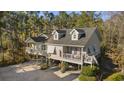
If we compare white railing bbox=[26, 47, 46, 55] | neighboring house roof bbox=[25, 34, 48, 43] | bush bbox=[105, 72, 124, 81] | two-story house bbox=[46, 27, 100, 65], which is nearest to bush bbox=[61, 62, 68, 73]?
two-story house bbox=[46, 27, 100, 65]

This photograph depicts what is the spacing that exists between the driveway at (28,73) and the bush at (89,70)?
0.19m

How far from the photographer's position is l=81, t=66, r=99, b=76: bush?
485 cm

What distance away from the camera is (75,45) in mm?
4941

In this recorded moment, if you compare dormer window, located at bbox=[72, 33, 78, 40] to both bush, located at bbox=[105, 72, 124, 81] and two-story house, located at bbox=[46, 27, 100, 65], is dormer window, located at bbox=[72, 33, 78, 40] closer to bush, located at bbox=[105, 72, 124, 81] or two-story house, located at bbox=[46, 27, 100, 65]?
A: two-story house, located at bbox=[46, 27, 100, 65]

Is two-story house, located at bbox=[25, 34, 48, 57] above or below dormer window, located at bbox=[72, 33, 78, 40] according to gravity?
below

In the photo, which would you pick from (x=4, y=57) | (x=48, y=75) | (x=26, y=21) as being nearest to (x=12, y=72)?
(x=4, y=57)

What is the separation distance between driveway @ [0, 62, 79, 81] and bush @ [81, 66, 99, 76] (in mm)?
190

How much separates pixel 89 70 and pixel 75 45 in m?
0.58

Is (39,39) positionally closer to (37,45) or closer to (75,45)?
(37,45)

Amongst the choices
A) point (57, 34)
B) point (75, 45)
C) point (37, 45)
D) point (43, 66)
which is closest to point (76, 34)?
point (75, 45)

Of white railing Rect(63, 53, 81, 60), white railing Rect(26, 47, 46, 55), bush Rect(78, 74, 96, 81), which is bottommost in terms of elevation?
bush Rect(78, 74, 96, 81)

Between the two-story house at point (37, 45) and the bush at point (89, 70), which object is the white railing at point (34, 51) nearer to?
the two-story house at point (37, 45)

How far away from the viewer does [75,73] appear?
4949 mm
